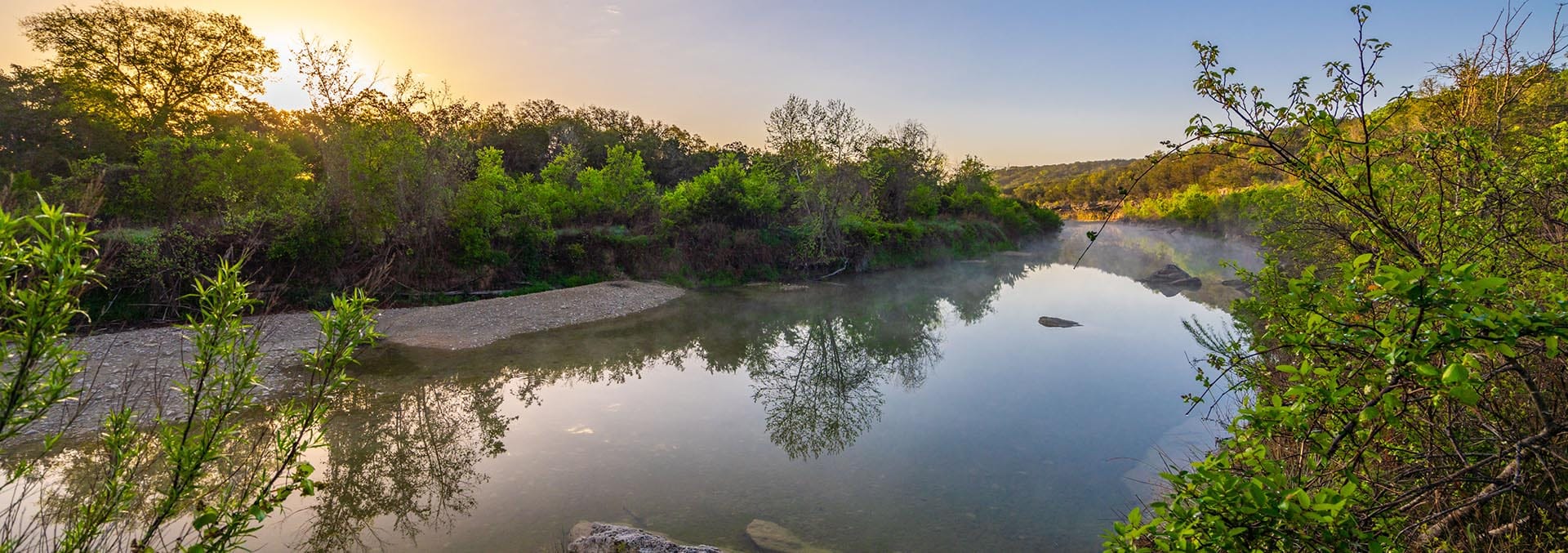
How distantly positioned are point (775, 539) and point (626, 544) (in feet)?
5.26

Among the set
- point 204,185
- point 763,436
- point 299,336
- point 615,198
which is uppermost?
point 204,185

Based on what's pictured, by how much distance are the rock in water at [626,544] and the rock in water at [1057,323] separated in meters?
14.1

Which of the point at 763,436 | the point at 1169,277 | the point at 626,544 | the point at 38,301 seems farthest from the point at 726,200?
the point at 38,301

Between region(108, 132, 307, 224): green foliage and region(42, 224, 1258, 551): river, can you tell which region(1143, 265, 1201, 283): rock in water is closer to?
region(42, 224, 1258, 551): river

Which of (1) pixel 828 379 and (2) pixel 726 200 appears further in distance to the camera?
(2) pixel 726 200

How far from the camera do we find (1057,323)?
1703 cm

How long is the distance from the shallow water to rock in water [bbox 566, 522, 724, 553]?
2.23ft

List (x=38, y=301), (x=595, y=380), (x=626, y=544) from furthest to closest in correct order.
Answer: (x=595, y=380)
(x=626, y=544)
(x=38, y=301)

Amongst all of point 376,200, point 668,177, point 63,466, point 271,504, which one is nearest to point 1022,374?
point 271,504

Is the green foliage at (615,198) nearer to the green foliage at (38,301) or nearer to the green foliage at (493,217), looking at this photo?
the green foliage at (493,217)

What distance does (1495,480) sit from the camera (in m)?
2.12

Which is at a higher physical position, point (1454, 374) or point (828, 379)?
point (1454, 374)

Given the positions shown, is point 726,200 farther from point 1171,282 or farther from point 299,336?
point 1171,282

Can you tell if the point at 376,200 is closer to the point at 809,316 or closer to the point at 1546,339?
the point at 809,316
